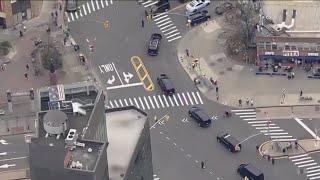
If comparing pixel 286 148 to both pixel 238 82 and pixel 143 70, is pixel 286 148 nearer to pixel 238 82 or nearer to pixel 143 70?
pixel 238 82

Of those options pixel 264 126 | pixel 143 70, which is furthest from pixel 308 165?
pixel 143 70

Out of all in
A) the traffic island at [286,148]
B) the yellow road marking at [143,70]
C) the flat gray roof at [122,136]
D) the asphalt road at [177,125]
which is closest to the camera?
the flat gray roof at [122,136]

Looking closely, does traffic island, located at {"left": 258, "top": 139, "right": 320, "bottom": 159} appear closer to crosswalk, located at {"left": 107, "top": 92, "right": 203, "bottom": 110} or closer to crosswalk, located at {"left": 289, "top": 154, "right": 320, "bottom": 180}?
crosswalk, located at {"left": 289, "top": 154, "right": 320, "bottom": 180}

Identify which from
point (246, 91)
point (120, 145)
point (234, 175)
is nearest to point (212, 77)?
point (246, 91)

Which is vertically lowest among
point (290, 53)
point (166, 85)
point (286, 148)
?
point (286, 148)

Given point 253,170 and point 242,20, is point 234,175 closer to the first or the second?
point 253,170

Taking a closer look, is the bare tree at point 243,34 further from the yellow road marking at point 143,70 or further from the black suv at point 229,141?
the black suv at point 229,141

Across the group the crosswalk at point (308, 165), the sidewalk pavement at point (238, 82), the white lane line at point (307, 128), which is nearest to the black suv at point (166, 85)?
the sidewalk pavement at point (238, 82)

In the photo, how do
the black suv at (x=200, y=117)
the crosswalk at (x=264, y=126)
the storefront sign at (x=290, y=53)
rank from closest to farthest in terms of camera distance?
the crosswalk at (x=264, y=126) < the black suv at (x=200, y=117) < the storefront sign at (x=290, y=53)
